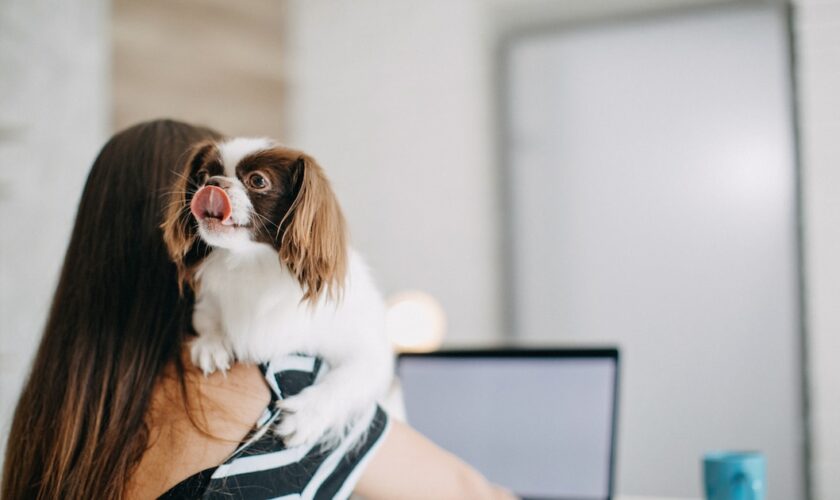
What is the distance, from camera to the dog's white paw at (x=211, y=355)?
2.79 ft

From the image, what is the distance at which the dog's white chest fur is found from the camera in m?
0.84

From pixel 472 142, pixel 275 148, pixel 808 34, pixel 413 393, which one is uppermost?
pixel 808 34

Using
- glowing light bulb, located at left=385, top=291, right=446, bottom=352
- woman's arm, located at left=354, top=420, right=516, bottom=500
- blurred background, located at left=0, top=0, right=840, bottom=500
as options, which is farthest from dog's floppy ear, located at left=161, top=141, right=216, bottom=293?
glowing light bulb, located at left=385, top=291, right=446, bottom=352

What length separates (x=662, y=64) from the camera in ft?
9.06

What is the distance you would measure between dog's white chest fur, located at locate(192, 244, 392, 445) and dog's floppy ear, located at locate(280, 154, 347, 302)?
1.2 inches

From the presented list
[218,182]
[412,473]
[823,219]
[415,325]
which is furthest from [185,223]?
[823,219]

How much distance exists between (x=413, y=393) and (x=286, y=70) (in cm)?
199

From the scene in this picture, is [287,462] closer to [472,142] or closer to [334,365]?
[334,365]

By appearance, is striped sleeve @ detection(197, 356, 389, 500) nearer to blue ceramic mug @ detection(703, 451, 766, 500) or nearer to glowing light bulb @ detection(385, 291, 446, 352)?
blue ceramic mug @ detection(703, 451, 766, 500)

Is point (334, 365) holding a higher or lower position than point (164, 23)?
lower

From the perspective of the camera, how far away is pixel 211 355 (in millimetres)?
857

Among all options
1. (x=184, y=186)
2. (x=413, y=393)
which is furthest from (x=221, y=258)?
(x=413, y=393)

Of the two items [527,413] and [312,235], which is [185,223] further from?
[527,413]

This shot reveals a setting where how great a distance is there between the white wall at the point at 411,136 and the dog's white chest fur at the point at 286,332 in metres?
2.04
